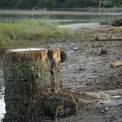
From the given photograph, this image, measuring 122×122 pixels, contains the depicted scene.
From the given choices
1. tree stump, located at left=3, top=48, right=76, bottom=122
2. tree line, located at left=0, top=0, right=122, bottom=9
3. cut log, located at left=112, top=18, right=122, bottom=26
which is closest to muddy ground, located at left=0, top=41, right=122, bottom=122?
tree stump, located at left=3, top=48, right=76, bottom=122

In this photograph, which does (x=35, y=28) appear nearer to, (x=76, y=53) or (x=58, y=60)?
(x=76, y=53)

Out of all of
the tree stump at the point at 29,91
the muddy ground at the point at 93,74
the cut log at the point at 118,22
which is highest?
the tree stump at the point at 29,91

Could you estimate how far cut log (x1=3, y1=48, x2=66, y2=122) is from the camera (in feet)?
21.3

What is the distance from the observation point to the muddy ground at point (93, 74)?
6.59 m

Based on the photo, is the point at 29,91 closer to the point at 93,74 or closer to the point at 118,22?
the point at 93,74

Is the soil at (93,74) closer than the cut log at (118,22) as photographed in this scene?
Yes

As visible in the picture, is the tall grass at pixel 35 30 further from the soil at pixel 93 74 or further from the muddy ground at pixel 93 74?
the muddy ground at pixel 93 74

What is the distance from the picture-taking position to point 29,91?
256 inches

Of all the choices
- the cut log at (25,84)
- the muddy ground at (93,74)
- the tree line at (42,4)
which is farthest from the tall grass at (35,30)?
the tree line at (42,4)

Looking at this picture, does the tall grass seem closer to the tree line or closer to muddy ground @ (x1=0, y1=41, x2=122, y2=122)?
muddy ground @ (x1=0, y1=41, x2=122, y2=122)

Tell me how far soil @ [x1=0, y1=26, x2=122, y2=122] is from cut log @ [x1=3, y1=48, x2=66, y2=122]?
1.47ft

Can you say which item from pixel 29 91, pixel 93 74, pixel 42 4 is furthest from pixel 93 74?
pixel 42 4

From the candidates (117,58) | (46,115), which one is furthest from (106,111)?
(117,58)

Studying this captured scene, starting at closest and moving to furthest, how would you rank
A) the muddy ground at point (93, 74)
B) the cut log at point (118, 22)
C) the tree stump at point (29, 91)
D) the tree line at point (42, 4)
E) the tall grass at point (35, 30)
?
1. the tree stump at point (29, 91)
2. the muddy ground at point (93, 74)
3. the tall grass at point (35, 30)
4. the cut log at point (118, 22)
5. the tree line at point (42, 4)
